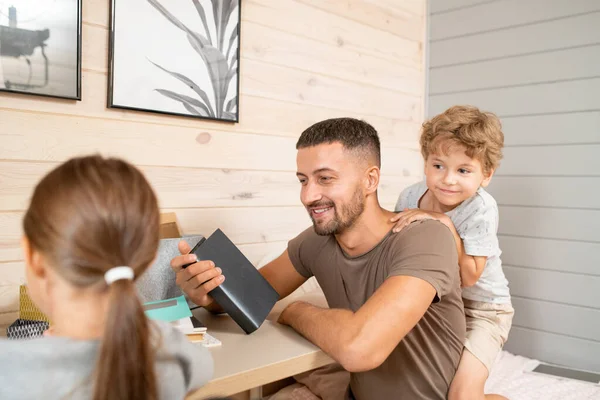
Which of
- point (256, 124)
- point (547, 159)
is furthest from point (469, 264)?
point (547, 159)

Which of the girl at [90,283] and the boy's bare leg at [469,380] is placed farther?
the boy's bare leg at [469,380]

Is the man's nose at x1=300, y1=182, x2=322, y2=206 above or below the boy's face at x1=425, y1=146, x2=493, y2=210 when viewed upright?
below

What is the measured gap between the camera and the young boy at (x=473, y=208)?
5.77 feet

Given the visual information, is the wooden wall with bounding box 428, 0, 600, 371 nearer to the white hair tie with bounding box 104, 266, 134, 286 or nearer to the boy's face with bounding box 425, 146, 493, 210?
the boy's face with bounding box 425, 146, 493, 210

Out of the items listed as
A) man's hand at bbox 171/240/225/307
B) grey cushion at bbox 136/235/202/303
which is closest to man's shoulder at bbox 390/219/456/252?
man's hand at bbox 171/240/225/307

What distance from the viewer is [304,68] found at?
96.1 inches

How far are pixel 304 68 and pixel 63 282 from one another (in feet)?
5.91

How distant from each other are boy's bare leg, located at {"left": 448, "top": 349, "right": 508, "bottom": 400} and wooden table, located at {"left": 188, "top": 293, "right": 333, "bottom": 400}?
1.39ft

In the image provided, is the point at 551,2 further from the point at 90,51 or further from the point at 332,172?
the point at 90,51

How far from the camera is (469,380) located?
5.24 feet

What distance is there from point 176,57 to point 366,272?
0.98 metres

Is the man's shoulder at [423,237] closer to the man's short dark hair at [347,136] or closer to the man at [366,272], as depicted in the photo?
the man at [366,272]

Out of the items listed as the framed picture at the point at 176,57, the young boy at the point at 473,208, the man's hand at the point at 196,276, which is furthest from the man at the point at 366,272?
the framed picture at the point at 176,57

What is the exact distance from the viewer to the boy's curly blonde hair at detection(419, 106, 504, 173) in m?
1.79
